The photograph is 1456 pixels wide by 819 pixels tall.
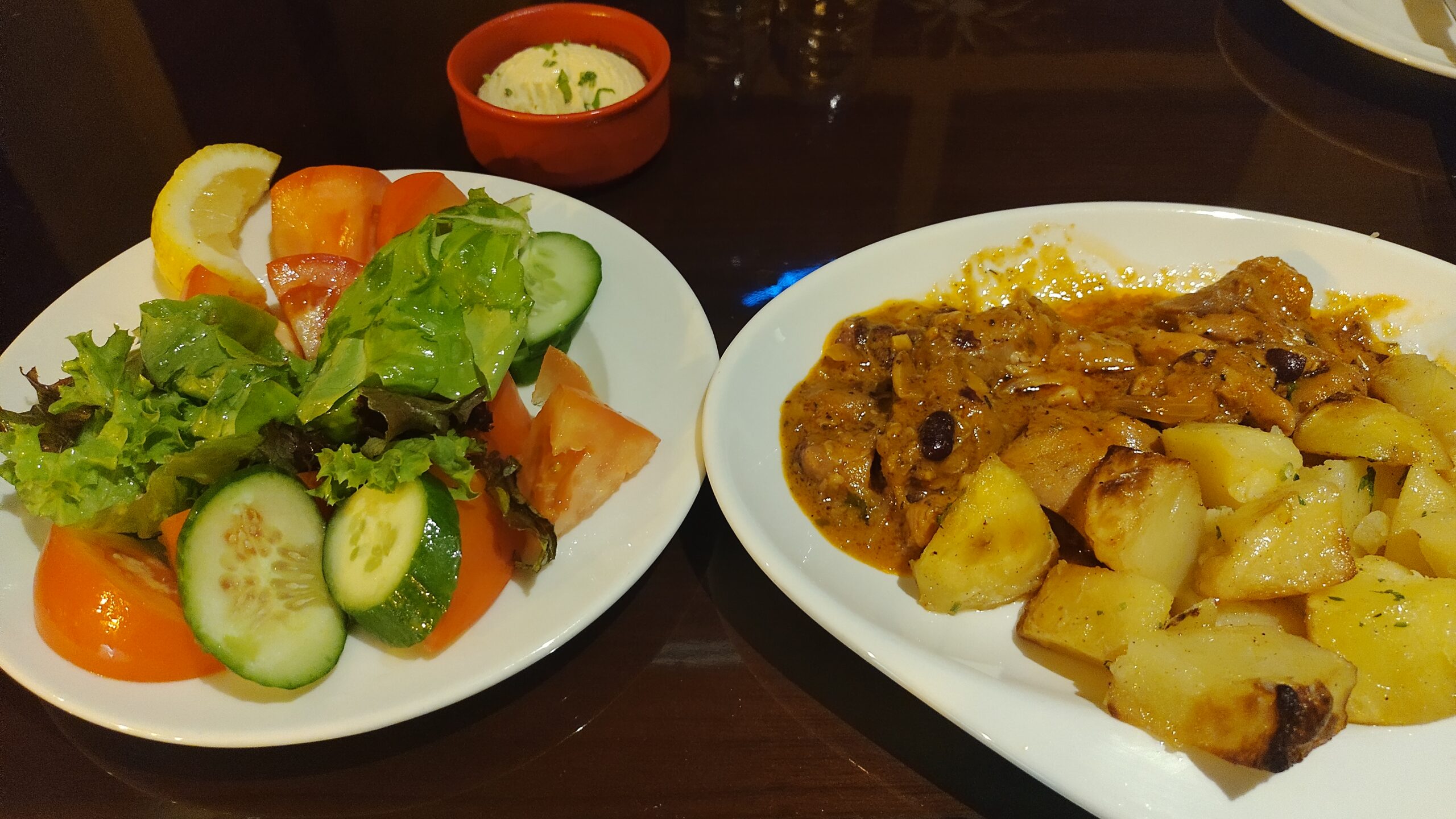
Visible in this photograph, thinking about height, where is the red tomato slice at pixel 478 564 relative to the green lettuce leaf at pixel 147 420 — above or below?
below

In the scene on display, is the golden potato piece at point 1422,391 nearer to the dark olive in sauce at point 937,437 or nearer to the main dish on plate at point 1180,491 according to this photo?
the main dish on plate at point 1180,491

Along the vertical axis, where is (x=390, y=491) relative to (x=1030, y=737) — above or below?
above

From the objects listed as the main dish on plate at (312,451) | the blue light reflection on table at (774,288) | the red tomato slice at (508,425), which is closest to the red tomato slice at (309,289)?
the main dish on plate at (312,451)

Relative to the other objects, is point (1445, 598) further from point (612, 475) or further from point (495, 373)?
point (495, 373)

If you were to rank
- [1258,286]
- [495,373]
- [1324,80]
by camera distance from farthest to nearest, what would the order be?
[1324,80]
[1258,286]
[495,373]

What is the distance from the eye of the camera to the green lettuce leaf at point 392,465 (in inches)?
73.8

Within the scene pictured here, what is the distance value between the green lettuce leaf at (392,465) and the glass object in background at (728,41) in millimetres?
2534

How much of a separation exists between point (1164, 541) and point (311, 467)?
2.02 m

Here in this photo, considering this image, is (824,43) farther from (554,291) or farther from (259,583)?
(259,583)

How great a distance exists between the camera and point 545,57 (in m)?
3.26

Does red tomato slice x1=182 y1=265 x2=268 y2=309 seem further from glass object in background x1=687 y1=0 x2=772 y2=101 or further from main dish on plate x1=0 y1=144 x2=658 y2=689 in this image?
glass object in background x1=687 y1=0 x2=772 y2=101

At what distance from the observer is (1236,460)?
1.90m

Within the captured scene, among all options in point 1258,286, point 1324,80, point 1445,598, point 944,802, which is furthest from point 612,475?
point 1324,80

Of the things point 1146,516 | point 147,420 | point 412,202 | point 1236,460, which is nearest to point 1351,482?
point 1236,460
